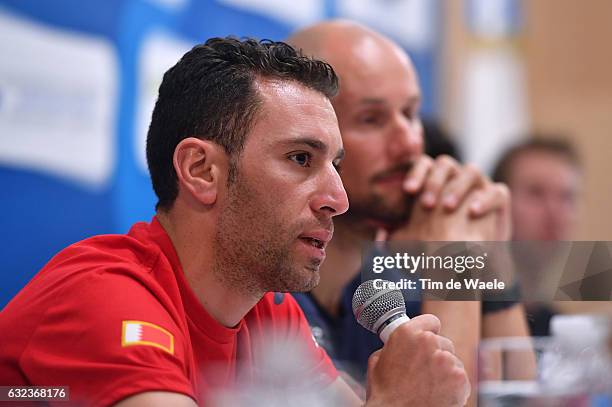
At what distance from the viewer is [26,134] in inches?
56.2

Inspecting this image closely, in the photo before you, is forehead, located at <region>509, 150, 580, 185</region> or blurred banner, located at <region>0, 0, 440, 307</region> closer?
blurred banner, located at <region>0, 0, 440, 307</region>

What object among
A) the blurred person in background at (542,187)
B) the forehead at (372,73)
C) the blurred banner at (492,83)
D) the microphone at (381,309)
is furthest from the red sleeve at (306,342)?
the blurred banner at (492,83)

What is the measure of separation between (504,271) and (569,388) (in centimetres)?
15

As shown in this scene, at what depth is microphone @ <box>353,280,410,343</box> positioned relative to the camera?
3.06 ft

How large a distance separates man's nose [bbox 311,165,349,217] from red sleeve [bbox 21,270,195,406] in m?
0.21

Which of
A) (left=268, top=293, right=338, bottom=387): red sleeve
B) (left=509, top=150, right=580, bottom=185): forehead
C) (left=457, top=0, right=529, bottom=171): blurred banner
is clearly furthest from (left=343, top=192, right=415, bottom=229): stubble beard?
(left=457, top=0, right=529, bottom=171): blurred banner

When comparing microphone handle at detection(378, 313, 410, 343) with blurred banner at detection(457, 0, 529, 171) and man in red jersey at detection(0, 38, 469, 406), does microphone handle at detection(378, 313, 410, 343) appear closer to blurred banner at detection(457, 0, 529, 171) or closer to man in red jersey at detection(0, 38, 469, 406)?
man in red jersey at detection(0, 38, 469, 406)

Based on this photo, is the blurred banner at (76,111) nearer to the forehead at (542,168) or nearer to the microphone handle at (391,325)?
the microphone handle at (391,325)

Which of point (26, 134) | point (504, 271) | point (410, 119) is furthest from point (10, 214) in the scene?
point (504, 271)

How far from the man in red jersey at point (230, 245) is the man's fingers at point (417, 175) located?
0.48m

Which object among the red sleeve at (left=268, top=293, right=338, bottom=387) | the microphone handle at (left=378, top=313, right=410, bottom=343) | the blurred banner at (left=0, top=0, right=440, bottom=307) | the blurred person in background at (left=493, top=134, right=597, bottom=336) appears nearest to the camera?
the microphone handle at (left=378, top=313, right=410, bottom=343)

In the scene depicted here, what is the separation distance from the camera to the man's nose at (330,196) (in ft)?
3.20

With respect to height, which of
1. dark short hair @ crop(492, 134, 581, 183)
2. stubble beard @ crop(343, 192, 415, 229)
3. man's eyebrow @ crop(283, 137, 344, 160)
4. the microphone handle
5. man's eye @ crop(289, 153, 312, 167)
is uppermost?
dark short hair @ crop(492, 134, 581, 183)

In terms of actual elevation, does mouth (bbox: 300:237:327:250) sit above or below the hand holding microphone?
above
